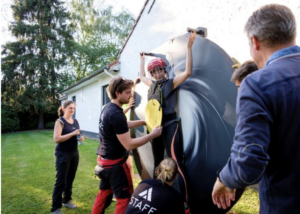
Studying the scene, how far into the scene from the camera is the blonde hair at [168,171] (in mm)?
2023

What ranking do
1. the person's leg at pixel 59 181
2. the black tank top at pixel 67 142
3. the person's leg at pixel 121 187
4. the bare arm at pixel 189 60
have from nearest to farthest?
the bare arm at pixel 189 60, the person's leg at pixel 121 187, the person's leg at pixel 59 181, the black tank top at pixel 67 142

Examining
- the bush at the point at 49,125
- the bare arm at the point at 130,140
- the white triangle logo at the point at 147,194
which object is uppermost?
the bare arm at the point at 130,140

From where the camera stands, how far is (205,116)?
6.60 feet

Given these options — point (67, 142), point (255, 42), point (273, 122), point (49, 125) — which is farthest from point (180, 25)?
point (49, 125)

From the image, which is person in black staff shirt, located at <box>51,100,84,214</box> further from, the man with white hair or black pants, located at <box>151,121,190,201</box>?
the man with white hair

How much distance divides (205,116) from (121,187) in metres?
1.20

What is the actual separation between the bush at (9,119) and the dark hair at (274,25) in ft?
79.9

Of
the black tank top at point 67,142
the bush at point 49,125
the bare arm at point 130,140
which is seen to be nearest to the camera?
the bare arm at point 130,140

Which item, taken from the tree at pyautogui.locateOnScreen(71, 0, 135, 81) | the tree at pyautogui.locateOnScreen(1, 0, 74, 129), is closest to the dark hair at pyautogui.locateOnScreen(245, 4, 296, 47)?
the tree at pyautogui.locateOnScreen(71, 0, 135, 81)

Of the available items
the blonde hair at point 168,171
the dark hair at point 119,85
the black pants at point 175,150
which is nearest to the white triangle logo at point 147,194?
the blonde hair at point 168,171

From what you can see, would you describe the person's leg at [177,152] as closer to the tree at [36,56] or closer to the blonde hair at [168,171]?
the blonde hair at [168,171]

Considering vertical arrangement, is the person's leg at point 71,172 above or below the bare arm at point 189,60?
below

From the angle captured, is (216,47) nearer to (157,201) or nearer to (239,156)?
(239,156)

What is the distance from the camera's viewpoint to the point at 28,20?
80.6 feet
